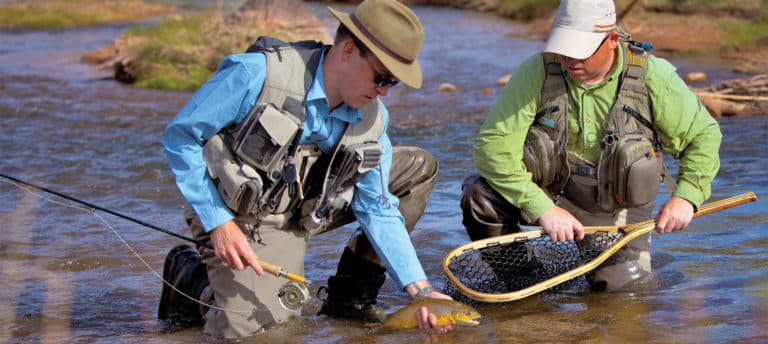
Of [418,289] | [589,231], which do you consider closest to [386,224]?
[418,289]

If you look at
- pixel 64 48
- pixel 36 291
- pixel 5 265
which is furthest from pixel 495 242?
pixel 64 48

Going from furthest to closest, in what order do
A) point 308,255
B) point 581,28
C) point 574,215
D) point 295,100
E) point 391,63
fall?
point 308,255 → point 574,215 → point 581,28 → point 295,100 → point 391,63

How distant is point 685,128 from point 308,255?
7.21 feet

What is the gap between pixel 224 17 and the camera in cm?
1658

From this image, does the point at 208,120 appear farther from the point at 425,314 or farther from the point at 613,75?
the point at 613,75

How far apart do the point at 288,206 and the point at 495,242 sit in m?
0.94

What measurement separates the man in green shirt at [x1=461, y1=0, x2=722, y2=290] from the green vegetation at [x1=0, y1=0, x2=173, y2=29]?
71.5 ft

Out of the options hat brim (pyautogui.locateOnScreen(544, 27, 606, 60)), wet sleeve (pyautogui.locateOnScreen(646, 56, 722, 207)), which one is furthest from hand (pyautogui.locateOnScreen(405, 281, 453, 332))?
wet sleeve (pyautogui.locateOnScreen(646, 56, 722, 207))

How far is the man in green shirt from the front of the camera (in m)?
4.54

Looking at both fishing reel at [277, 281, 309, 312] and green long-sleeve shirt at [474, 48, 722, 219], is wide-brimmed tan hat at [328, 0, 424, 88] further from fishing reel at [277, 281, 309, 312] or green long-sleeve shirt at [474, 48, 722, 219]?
fishing reel at [277, 281, 309, 312]

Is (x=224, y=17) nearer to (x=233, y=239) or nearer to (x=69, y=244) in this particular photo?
(x=69, y=244)

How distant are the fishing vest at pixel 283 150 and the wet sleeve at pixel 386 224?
0.22ft

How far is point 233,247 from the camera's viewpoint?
3982mm

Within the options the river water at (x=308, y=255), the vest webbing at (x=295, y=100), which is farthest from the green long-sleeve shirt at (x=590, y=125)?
the vest webbing at (x=295, y=100)
